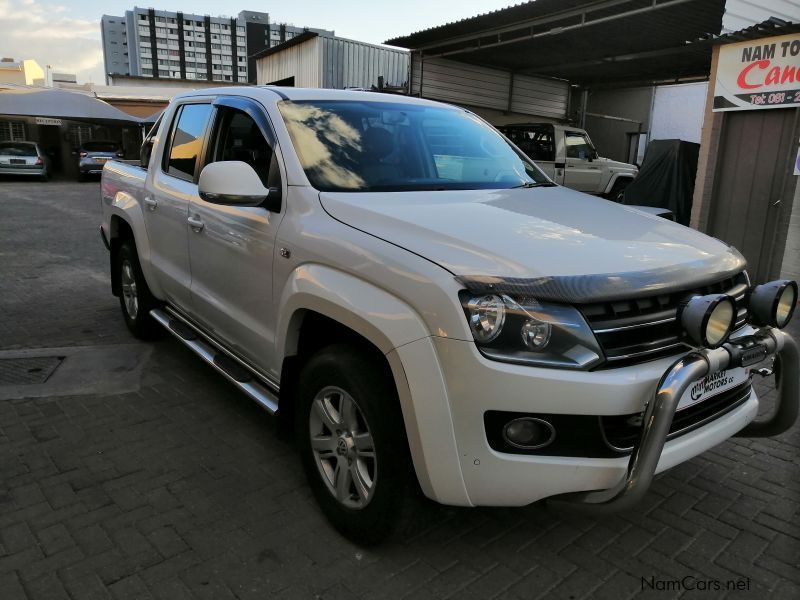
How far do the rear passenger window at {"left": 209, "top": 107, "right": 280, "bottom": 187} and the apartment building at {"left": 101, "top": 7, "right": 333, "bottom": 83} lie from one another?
414ft

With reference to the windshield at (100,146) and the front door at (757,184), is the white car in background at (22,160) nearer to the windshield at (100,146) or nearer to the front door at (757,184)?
the windshield at (100,146)

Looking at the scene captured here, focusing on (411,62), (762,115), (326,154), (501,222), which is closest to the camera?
(501,222)

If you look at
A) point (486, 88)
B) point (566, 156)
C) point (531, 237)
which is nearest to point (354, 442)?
point (531, 237)

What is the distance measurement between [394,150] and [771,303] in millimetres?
1883

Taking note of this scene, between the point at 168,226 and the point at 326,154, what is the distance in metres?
1.63

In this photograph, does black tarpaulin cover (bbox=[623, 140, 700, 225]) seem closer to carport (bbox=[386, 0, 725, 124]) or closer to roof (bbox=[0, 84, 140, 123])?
carport (bbox=[386, 0, 725, 124])

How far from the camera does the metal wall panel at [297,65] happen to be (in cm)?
1569

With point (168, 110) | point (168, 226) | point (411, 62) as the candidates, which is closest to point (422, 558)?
point (168, 226)

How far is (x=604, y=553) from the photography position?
8.64ft

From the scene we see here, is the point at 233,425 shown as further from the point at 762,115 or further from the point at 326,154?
the point at 762,115

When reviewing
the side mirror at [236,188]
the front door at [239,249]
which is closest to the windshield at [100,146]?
the front door at [239,249]

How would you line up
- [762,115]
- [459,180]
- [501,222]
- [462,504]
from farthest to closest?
[762,115], [459,180], [501,222], [462,504]

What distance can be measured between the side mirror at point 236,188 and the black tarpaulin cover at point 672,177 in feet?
29.1

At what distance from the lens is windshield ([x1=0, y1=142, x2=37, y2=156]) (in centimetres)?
2391
